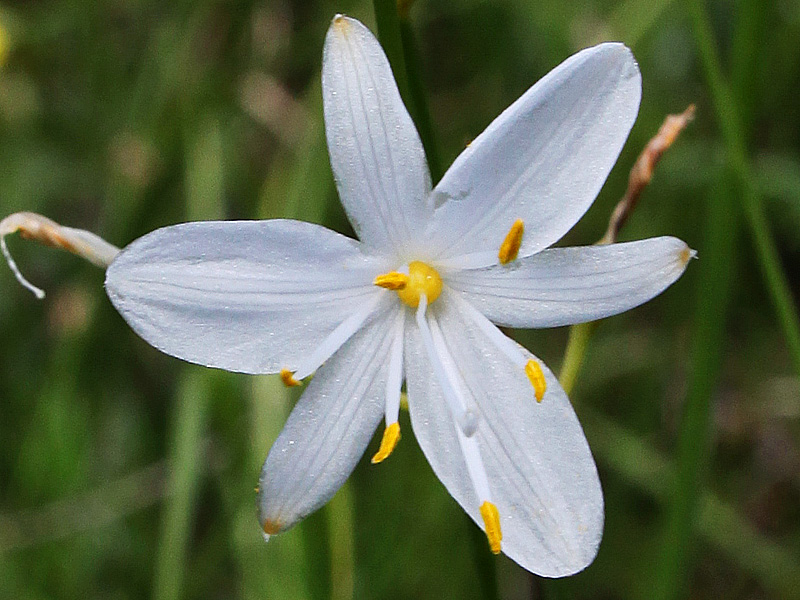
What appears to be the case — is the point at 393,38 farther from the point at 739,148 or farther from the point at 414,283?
the point at 739,148

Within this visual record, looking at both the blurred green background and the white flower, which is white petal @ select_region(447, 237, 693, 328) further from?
the blurred green background

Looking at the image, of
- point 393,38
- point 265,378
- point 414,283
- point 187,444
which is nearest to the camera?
point 393,38

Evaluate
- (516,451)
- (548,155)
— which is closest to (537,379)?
(516,451)

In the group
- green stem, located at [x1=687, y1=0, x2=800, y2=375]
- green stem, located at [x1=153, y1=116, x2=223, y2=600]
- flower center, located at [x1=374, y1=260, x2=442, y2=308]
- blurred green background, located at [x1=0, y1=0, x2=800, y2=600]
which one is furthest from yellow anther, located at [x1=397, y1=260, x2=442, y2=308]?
green stem, located at [x1=153, y1=116, x2=223, y2=600]

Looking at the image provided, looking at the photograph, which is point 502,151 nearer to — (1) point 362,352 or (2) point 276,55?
(1) point 362,352

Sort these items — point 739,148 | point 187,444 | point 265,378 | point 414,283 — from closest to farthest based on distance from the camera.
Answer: point 414,283 < point 739,148 < point 265,378 < point 187,444

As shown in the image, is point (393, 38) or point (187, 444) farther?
point (187, 444)

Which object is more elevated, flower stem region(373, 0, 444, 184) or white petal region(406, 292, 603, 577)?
flower stem region(373, 0, 444, 184)
